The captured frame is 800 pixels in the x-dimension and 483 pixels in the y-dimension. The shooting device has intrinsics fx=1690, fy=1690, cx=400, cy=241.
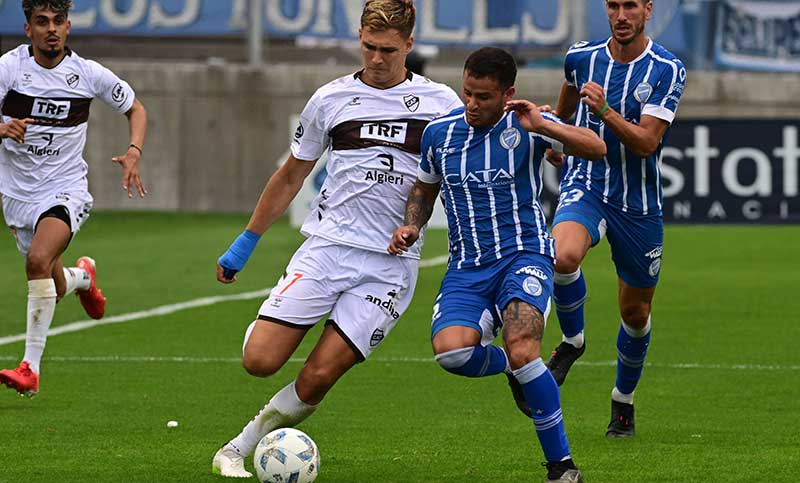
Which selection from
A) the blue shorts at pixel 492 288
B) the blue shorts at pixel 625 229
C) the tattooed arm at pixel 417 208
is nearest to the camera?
the blue shorts at pixel 492 288

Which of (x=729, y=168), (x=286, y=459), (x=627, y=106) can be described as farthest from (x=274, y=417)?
(x=729, y=168)

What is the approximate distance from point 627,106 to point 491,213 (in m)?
Result: 1.50

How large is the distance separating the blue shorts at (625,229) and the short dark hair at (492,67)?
158 centimetres

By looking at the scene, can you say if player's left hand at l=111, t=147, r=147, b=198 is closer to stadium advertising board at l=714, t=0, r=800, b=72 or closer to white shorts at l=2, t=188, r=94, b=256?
white shorts at l=2, t=188, r=94, b=256

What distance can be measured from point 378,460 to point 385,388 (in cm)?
222

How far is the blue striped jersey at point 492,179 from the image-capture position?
689 cm

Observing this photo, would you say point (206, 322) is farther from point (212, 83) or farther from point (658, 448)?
point (212, 83)

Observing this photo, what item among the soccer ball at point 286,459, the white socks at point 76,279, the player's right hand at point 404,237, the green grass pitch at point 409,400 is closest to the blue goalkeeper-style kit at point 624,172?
the green grass pitch at point 409,400

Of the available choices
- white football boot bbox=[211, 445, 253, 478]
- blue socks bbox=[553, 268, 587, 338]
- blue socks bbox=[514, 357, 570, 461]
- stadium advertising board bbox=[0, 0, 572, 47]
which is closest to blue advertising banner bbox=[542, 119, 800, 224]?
stadium advertising board bbox=[0, 0, 572, 47]

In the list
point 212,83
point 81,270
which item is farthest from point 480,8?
point 81,270

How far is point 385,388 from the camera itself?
9648 millimetres

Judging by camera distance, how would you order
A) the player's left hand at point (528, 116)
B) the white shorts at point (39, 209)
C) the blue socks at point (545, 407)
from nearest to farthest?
the blue socks at point (545, 407) < the player's left hand at point (528, 116) < the white shorts at point (39, 209)

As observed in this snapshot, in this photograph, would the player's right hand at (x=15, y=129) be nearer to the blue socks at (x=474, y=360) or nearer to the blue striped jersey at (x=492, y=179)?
the blue striped jersey at (x=492, y=179)

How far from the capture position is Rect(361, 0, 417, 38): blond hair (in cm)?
698
